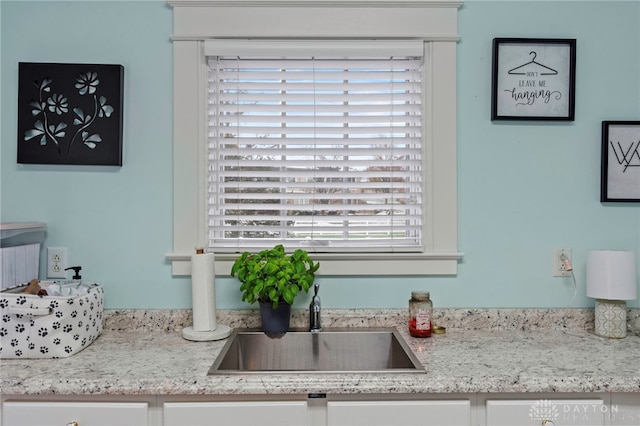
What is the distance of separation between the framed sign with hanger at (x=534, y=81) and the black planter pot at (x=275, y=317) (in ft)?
3.71

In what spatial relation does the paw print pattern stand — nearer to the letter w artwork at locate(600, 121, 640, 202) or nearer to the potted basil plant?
the potted basil plant

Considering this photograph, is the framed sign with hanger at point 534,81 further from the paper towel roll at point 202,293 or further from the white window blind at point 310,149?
the paper towel roll at point 202,293

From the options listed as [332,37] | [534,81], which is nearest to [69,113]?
[332,37]

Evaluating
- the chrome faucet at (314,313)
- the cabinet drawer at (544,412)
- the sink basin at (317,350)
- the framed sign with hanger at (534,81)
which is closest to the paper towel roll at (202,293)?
the sink basin at (317,350)

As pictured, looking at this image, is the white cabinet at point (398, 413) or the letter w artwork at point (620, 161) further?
the letter w artwork at point (620, 161)

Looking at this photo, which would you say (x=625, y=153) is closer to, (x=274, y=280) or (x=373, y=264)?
(x=373, y=264)

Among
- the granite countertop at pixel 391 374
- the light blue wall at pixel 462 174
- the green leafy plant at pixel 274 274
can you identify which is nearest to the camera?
the granite countertop at pixel 391 374

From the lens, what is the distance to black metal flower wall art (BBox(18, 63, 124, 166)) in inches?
75.1

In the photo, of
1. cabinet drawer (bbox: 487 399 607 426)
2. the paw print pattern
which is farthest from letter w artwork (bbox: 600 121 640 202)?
the paw print pattern

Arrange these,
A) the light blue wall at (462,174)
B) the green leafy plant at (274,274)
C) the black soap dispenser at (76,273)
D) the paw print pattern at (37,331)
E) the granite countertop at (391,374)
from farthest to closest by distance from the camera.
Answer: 1. the light blue wall at (462,174)
2. the black soap dispenser at (76,273)
3. the green leafy plant at (274,274)
4. the paw print pattern at (37,331)
5. the granite countertop at (391,374)

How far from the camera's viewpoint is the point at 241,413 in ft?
4.49

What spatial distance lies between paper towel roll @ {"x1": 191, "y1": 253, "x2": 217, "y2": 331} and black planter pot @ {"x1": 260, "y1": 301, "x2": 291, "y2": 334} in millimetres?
189

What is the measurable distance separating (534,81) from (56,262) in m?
2.06

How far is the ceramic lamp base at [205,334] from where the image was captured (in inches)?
68.7
